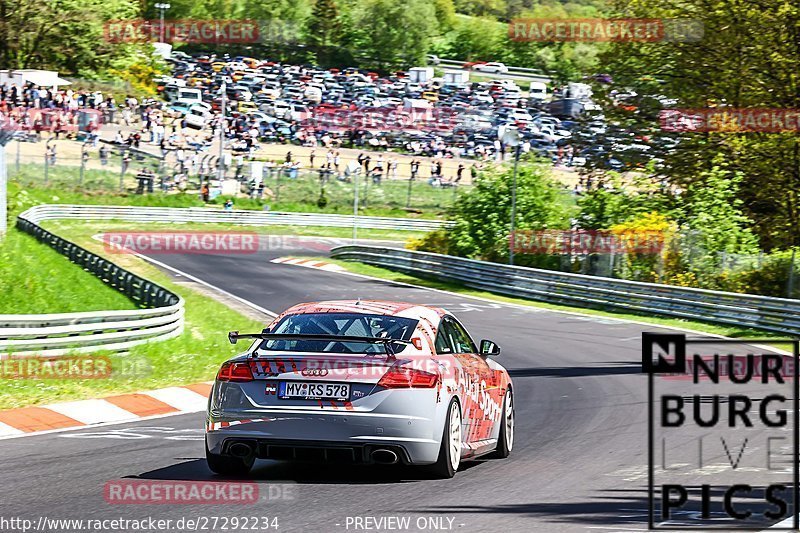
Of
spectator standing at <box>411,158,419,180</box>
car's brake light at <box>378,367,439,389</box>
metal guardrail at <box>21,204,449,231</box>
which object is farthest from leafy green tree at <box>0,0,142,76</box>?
car's brake light at <box>378,367,439,389</box>

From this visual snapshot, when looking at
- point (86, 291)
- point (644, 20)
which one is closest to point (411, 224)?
point (644, 20)

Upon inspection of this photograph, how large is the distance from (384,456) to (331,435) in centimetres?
42

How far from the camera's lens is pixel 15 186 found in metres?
56.2

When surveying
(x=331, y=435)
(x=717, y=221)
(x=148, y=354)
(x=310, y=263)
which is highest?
(x=331, y=435)

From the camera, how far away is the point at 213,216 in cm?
5950

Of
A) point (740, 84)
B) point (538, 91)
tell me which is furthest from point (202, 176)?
point (538, 91)

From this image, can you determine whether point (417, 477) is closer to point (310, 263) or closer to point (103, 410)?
point (103, 410)

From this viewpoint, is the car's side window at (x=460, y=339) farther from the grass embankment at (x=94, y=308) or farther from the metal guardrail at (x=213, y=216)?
the metal guardrail at (x=213, y=216)

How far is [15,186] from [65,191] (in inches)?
148

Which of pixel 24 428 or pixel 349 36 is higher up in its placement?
pixel 349 36

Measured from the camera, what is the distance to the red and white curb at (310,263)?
44156mm

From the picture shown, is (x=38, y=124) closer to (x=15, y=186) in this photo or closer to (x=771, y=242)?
(x=15, y=186)

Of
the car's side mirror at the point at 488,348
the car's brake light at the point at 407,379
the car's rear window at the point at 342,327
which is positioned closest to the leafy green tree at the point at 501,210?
the car's side mirror at the point at 488,348

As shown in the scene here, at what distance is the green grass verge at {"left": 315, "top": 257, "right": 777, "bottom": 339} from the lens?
95.8 feet
